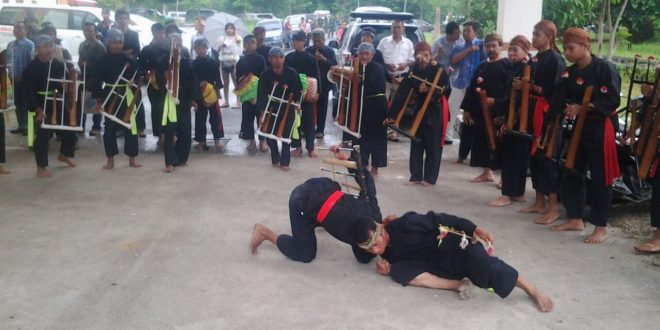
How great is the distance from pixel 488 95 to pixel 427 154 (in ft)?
3.10

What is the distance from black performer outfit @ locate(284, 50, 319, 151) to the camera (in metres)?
9.47

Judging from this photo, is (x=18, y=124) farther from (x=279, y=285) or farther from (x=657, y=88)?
(x=657, y=88)

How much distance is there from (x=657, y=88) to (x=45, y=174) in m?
6.60

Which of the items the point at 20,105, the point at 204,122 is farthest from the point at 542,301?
the point at 20,105

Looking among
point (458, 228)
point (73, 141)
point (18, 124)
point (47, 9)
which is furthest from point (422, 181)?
point (47, 9)

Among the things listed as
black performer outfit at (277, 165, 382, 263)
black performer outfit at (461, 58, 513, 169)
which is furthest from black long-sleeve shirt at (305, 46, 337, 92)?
black performer outfit at (277, 165, 382, 263)

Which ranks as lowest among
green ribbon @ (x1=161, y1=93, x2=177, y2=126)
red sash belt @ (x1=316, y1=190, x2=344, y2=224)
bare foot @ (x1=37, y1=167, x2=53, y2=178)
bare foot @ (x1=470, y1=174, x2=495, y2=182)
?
bare foot @ (x1=37, y1=167, x2=53, y2=178)

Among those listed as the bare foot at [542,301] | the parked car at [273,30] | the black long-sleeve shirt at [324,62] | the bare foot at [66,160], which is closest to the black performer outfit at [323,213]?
the bare foot at [542,301]

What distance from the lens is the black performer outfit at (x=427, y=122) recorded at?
7.73 metres

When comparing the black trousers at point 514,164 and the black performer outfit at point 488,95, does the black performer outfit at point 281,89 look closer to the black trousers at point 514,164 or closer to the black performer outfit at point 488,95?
the black performer outfit at point 488,95

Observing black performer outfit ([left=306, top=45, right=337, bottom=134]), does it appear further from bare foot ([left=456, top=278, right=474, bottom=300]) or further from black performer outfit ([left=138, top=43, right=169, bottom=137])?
bare foot ([left=456, top=278, right=474, bottom=300])

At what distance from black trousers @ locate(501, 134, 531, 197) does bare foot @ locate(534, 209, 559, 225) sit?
60cm

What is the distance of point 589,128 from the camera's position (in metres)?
5.92

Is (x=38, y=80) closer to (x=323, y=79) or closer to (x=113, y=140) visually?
(x=113, y=140)
